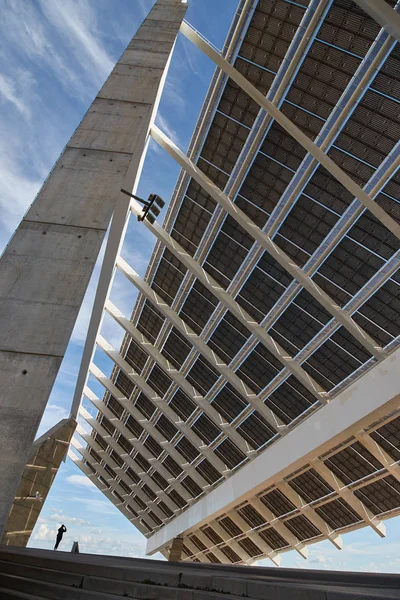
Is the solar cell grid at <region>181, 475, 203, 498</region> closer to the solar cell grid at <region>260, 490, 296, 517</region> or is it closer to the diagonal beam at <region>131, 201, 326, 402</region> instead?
the solar cell grid at <region>260, 490, 296, 517</region>

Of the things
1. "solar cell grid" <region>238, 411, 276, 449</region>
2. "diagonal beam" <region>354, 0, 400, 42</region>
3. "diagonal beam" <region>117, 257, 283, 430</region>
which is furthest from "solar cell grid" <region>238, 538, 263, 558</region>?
"diagonal beam" <region>354, 0, 400, 42</region>

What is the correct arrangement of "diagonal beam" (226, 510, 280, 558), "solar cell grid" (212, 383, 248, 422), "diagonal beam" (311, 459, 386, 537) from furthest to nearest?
"diagonal beam" (226, 510, 280, 558) < "solar cell grid" (212, 383, 248, 422) < "diagonal beam" (311, 459, 386, 537)

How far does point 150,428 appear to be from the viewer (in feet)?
117

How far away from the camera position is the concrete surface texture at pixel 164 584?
14.2 feet

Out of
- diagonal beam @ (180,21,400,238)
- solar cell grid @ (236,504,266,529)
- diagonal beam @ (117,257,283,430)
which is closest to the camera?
diagonal beam @ (180,21,400,238)

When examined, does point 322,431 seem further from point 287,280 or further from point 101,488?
point 101,488

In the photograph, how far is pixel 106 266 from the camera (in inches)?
871

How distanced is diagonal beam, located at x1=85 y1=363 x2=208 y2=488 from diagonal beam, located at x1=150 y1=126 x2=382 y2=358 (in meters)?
22.6

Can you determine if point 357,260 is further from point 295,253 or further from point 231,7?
point 231,7

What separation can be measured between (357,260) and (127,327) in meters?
16.5

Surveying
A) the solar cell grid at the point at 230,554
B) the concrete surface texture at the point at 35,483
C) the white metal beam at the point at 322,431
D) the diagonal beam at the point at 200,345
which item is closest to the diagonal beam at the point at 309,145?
the white metal beam at the point at 322,431

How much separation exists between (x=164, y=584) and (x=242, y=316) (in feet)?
48.8

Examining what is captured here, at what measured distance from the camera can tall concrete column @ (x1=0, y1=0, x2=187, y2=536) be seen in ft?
23.2

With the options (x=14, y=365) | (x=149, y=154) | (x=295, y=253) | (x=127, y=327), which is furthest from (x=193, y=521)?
(x=14, y=365)
